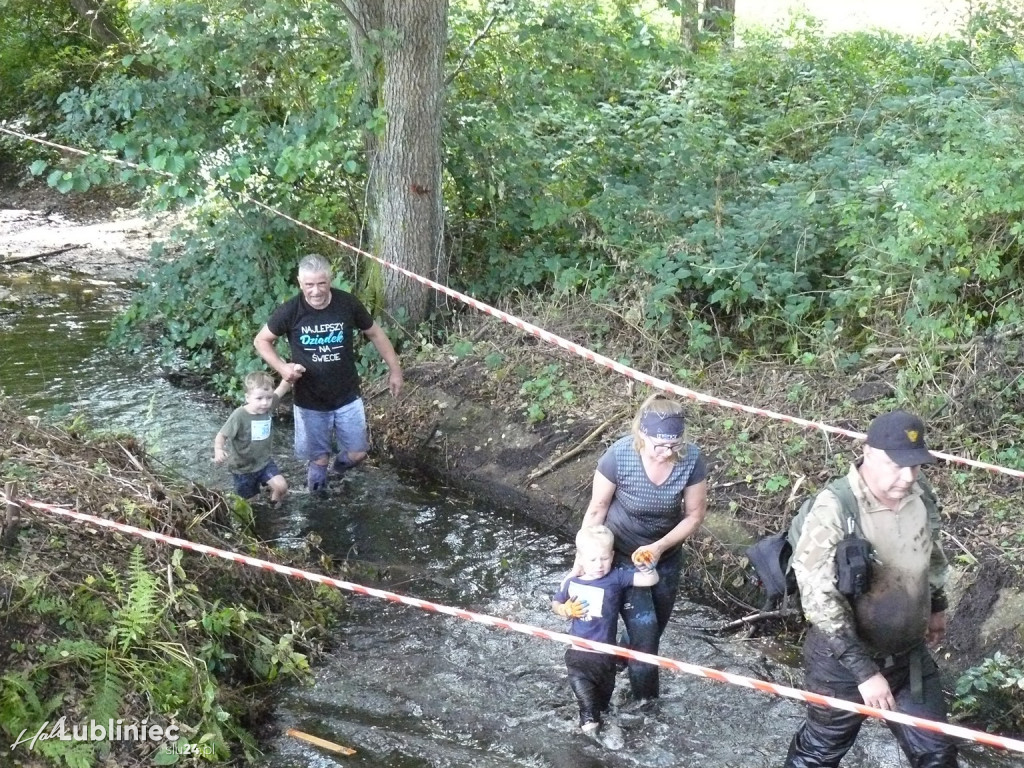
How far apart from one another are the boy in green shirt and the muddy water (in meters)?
0.32

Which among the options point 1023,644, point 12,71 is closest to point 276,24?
point 1023,644

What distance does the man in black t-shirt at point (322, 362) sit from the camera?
8.25m

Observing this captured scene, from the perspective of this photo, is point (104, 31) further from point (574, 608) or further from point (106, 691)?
point (574, 608)

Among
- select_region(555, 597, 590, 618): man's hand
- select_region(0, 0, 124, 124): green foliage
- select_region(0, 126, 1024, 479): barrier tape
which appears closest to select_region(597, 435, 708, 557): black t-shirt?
select_region(555, 597, 590, 618): man's hand

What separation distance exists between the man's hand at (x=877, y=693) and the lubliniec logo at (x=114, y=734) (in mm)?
2969

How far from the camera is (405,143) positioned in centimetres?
1018

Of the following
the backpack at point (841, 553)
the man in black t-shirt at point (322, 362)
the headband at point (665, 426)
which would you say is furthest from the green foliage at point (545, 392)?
the backpack at point (841, 553)

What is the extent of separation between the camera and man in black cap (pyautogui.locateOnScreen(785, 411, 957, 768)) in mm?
4250

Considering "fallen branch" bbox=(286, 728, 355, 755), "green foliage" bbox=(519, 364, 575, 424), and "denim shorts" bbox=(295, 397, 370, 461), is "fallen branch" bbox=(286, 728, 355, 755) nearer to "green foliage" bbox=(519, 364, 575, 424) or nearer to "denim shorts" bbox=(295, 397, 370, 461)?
"denim shorts" bbox=(295, 397, 370, 461)

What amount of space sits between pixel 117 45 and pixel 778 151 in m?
8.25

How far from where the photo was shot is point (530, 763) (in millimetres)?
5410

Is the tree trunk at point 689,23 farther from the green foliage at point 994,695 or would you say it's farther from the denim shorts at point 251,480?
the green foliage at point 994,695

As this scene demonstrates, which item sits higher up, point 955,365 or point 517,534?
point 955,365

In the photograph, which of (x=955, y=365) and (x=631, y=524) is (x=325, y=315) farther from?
(x=955, y=365)
